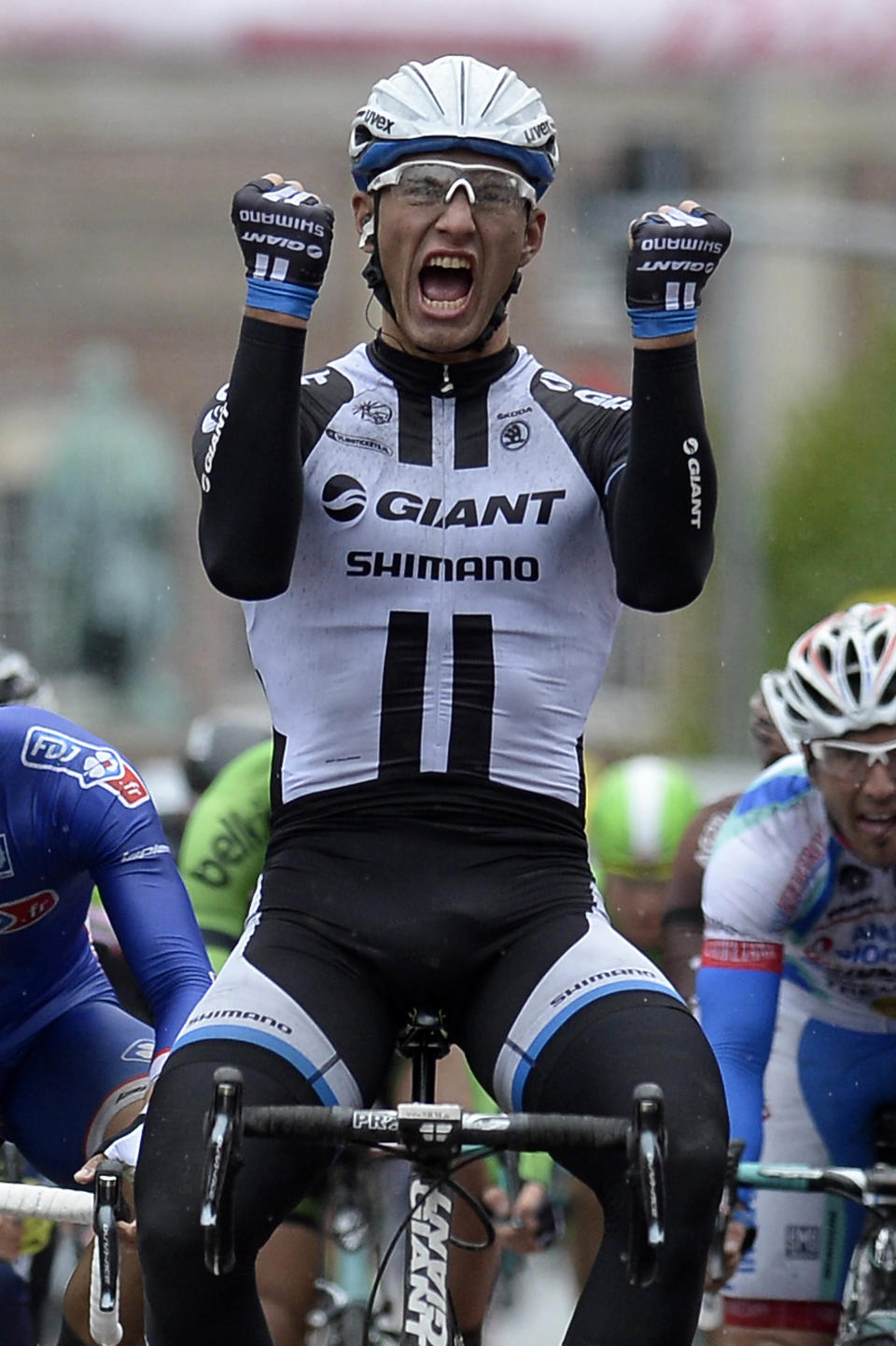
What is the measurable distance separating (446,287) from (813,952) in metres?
2.16

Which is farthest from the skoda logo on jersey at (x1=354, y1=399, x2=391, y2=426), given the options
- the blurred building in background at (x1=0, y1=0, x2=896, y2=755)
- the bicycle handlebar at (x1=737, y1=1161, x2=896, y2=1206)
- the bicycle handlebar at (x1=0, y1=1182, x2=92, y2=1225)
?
the blurred building in background at (x1=0, y1=0, x2=896, y2=755)

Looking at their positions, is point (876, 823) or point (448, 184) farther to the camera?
point (876, 823)

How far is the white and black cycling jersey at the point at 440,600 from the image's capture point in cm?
416

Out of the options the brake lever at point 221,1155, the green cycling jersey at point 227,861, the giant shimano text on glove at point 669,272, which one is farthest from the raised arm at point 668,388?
the green cycling jersey at point 227,861

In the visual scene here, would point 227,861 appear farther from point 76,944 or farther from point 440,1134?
point 440,1134

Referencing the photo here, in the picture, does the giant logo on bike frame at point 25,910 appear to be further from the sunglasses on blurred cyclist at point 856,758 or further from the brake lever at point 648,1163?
the brake lever at point 648,1163

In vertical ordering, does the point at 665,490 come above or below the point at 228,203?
below

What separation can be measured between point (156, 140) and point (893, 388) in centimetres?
1431

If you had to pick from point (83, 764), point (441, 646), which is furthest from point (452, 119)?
point (83, 764)

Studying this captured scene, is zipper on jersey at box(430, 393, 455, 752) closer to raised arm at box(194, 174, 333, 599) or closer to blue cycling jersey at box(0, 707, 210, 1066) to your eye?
raised arm at box(194, 174, 333, 599)

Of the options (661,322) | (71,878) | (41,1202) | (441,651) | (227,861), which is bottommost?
(41,1202)

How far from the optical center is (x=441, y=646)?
4.18 m

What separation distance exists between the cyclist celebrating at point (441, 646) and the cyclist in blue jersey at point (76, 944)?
0.60 meters

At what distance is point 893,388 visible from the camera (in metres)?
31.6
